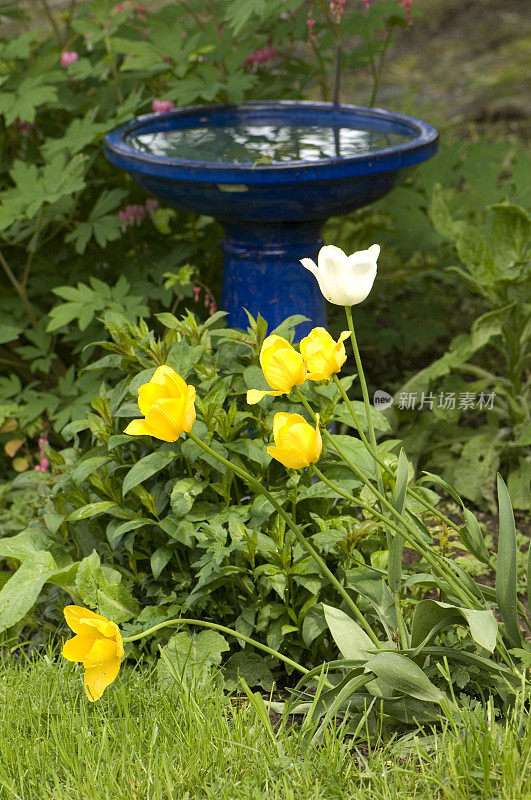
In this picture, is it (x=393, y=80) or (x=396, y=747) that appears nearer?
(x=396, y=747)

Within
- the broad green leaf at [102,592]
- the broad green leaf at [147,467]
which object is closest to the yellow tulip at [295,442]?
the broad green leaf at [147,467]

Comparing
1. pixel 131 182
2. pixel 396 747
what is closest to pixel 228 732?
pixel 396 747

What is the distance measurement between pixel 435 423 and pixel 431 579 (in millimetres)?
1246

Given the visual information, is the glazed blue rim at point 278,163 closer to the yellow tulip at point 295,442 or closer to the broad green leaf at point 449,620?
the yellow tulip at point 295,442

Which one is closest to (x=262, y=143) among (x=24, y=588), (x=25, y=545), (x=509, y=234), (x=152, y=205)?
(x=152, y=205)

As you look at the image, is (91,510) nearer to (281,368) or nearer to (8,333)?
(281,368)

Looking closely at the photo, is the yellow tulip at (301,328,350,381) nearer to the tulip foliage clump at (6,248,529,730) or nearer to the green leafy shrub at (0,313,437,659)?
the tulip foliage clump at (6,248,529,730)

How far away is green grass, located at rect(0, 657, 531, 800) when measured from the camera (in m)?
1.53

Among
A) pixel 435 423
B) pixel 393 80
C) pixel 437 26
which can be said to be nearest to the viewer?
pixel 435 423

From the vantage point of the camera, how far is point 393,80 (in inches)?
307

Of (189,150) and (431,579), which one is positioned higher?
(189,150)

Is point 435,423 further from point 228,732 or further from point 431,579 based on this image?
point 228,732

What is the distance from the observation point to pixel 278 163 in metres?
2.28

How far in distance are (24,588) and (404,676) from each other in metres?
0.80
